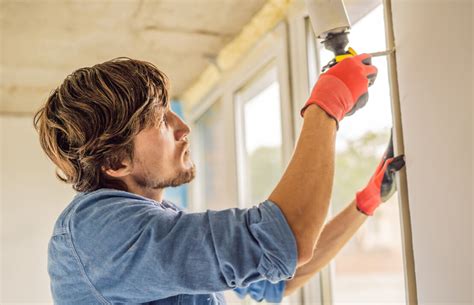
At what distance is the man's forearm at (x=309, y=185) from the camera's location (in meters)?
0.94

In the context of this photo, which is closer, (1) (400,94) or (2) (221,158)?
(1) (400,94)

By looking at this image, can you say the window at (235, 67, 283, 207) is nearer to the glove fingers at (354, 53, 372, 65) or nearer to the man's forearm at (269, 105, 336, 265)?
the glove fingers at (354, 53, 372, 65)

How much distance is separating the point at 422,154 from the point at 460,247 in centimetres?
22

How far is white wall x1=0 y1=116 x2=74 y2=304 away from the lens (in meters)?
3.35

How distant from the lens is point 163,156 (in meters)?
1.20

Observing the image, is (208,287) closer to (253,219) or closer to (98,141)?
(253,219)

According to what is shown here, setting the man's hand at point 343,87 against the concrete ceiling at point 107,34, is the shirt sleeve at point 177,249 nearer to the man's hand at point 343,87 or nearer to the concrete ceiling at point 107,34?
the man's hand at point 343,87

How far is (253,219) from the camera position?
0.95 m

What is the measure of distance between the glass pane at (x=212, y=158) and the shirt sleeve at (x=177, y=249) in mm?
1763

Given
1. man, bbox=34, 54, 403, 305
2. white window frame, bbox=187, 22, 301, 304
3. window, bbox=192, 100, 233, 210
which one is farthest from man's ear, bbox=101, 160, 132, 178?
window, bbox=192, 100, 233, 210

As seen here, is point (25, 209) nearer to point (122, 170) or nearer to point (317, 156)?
point (122, 170)

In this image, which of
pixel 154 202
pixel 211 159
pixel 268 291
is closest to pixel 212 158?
pixel 211 159

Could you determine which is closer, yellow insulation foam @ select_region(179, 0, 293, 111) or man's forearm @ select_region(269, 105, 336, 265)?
man's forearm @ select_region(269, 105, 336, 265)

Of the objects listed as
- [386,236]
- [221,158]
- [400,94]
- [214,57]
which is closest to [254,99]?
[214,57]
